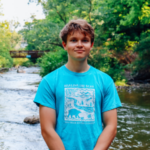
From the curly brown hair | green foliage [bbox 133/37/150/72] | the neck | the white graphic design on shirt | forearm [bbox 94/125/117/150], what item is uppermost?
the curly brown hair

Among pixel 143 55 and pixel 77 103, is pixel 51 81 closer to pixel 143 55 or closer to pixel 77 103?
pixel 77 103

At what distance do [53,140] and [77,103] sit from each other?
1.06 feet

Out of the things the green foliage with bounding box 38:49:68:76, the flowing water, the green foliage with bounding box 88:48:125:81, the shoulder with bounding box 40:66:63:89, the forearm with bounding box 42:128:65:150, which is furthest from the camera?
the green foliage with bounding box 38:49:68:76

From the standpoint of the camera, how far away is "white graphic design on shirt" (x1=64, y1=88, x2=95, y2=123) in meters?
1.81

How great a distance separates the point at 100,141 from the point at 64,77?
556 millimetres

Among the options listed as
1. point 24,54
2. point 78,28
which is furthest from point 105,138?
point 24,54

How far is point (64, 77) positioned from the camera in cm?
188

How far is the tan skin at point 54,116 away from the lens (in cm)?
178

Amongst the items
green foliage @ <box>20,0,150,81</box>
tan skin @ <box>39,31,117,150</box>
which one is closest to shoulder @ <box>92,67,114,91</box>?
tan skin @ <box>39,31,117,150</box>

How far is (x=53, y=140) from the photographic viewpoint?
177 cm

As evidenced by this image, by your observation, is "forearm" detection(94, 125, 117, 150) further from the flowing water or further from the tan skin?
the flowing water

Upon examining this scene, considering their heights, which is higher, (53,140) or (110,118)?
(110,118)

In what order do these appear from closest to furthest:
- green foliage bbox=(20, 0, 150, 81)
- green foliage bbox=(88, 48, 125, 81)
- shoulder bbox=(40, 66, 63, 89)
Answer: shoulder bbox=(40, 66, 63, 89) < green foliage bbox=(88, 48, 125, 81) < green foliage bbox=(20, 0, 150, 81)

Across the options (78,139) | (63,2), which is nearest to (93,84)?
(78,139)
